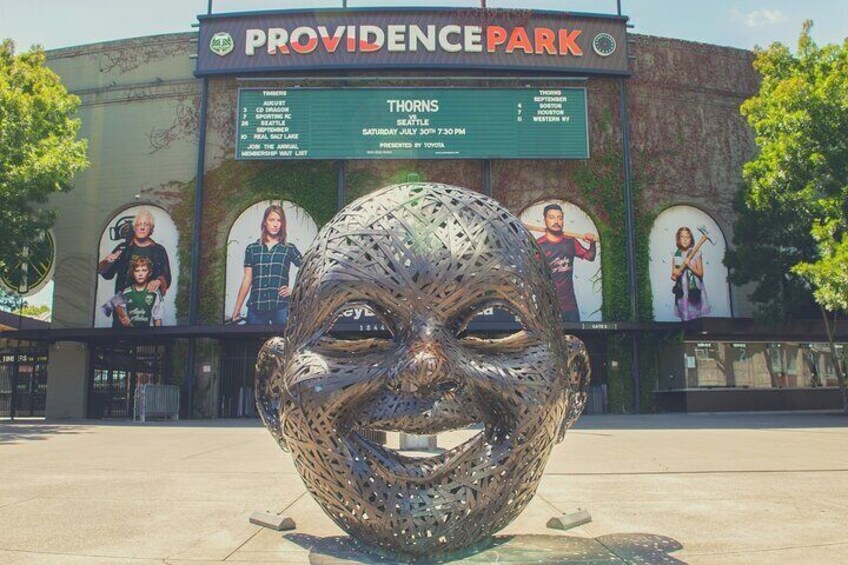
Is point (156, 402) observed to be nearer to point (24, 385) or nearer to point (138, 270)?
point (138, 270)

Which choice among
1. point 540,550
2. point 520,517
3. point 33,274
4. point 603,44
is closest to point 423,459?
point 540,550

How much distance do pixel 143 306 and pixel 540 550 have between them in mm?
21804

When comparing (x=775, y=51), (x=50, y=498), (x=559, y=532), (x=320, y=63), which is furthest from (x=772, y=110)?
(x=50, y=498)

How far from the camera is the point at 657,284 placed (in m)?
23.4

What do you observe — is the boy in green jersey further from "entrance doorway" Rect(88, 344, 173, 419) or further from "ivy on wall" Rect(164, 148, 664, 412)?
"entrance doorway" Rect(88, 344, 173, 419)

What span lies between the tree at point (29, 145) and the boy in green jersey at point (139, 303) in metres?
3.40

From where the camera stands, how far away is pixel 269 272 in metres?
22.5

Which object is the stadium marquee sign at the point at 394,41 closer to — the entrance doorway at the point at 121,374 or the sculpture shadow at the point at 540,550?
the entrance doorway at the point at 121,374

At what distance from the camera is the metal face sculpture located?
2.68m

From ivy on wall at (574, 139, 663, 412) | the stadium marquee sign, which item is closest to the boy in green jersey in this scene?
the stadium marquee sign

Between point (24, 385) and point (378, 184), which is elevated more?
point (378, 184)

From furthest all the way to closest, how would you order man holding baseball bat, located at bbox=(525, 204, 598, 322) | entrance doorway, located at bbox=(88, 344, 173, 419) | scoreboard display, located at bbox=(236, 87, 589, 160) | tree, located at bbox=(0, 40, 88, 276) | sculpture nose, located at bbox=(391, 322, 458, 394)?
1. entrance doorway, located at bbox=(88, 344, 173, 419)
2. man holding baseball bat, located at bbox=(525, 204, 598, 322)
3. scoreboard display, located at bbox=(236, 87, 589, 160)
4. tree, located at bbox=(0, 40, 88, 276)
5. sculpture nose, located at bbox=(391, 322, 458, 394)

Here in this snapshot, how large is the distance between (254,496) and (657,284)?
65.7 feet

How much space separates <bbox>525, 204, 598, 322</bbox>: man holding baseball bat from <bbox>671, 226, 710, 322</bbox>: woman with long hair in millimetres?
3086
